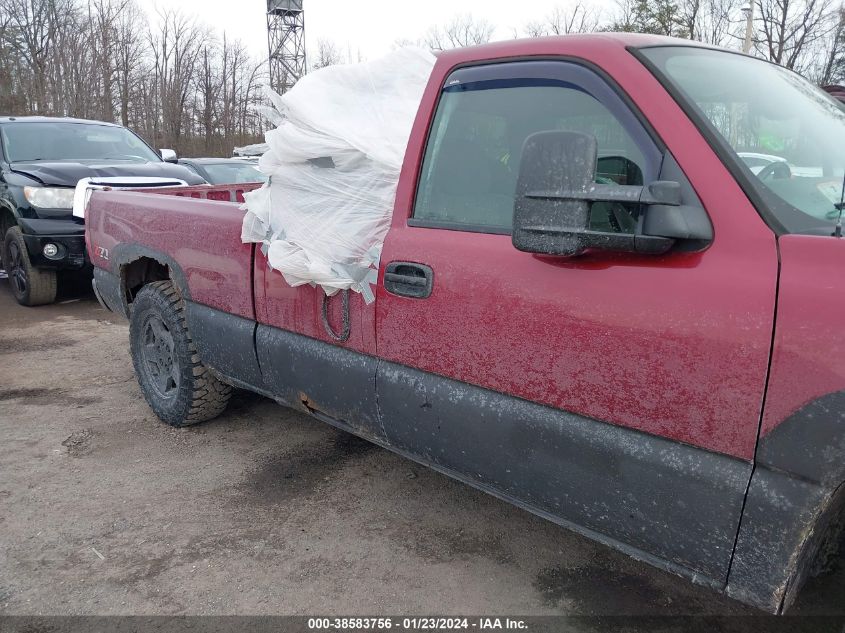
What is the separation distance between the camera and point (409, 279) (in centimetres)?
243

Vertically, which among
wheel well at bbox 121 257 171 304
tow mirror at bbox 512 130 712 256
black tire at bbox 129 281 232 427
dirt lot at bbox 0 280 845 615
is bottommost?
dirt lot at bbox 0 280 845 615

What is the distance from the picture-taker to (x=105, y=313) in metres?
A: 7.06

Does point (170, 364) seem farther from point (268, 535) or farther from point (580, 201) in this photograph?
point (580, 201)

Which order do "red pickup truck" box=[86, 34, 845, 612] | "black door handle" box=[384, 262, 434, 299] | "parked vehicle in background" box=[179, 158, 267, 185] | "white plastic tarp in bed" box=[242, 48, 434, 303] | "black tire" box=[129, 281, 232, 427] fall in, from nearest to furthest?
"red pickup truck" box=[86, 34, 845, 612] → "black door handle" box=[384, 262, 434, 299] → "white plastic tarp in bed" box=[242, 48, 434, 303] → "black tire" box=[129, 281, 232, 427] → "parked vehicle in background" box=[179, 158, 267, 185]

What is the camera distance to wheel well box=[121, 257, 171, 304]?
4141 mm

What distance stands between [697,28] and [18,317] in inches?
1175

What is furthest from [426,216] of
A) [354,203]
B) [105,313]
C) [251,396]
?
[105,313]

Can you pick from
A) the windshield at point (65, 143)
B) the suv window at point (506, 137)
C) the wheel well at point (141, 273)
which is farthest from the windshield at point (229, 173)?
the suv window at point (506, 137)

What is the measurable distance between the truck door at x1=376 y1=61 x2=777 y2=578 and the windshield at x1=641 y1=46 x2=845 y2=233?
0.40 feet

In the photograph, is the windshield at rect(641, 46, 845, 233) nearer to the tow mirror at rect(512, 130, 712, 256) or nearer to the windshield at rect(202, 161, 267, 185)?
the tow mirror at rect(512, 130, 712, 256)

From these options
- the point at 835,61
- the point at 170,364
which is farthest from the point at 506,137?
the point at 835,61

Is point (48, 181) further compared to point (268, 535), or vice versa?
point (48, 181)

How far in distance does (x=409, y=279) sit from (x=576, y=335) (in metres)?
0.70

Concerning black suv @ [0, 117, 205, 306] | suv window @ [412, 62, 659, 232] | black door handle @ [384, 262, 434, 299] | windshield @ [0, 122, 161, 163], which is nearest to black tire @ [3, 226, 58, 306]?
black suv @ [0, 117, 205, 306]
